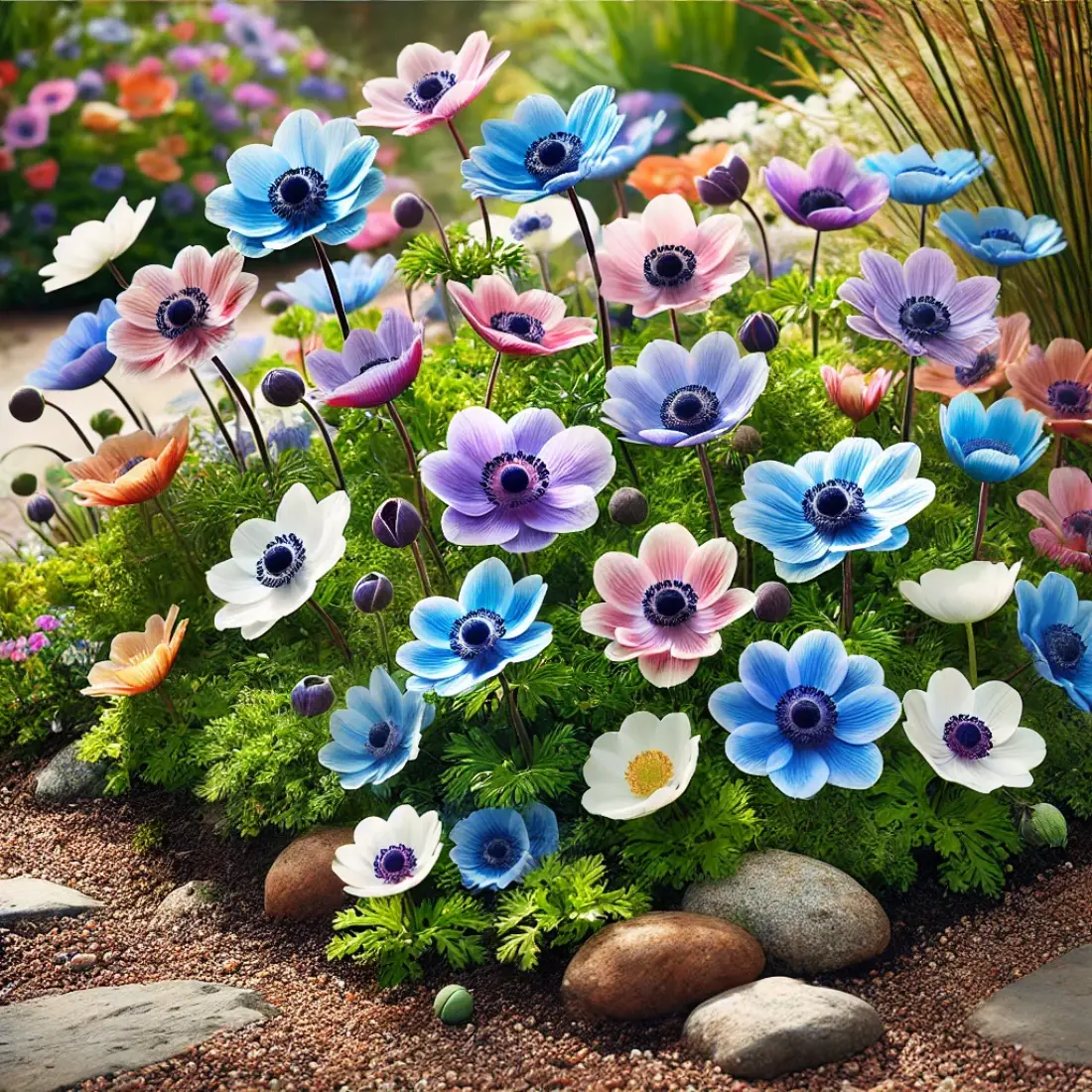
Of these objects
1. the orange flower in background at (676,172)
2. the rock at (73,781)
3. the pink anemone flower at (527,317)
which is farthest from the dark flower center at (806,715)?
the orange flower in background at (676,172)

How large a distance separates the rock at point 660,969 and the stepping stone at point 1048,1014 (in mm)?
326

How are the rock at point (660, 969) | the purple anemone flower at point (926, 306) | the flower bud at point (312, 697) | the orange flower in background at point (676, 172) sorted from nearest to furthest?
1. the rock at point (660, 969)
2. the flower bud at point (312, 697)
3. the purple anemone flower at point (926, 306)
4. the orange flower in background at point (676, 172)

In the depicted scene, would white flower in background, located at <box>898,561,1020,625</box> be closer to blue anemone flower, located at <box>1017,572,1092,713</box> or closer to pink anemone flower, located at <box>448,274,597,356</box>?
blue anemone flower, located at <box>1017,572,1092,713</box>

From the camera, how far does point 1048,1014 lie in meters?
1.90

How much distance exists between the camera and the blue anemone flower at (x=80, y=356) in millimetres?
2596

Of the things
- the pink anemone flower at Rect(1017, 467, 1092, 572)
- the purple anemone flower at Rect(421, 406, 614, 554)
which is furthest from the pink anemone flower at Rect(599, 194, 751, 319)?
the pink anemone flower at Rect(1017, 467, 1092, 572)

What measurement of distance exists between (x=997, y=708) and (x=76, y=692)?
1847 millimetres

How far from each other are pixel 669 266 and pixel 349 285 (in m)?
0.74

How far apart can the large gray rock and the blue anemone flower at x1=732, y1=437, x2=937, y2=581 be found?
447mm

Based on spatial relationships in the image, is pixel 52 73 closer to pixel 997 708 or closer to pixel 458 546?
pixel 458 546

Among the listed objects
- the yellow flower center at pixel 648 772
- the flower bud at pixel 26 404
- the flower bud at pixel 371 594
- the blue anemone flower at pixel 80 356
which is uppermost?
the blue anemone flower at pixel 80 356

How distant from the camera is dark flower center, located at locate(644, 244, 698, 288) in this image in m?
2.39

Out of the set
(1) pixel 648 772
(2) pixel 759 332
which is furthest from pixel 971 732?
(2) pixel 759 332

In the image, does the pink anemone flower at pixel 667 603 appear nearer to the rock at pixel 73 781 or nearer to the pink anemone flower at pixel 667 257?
the pink anemone flower at pixel 667 257
